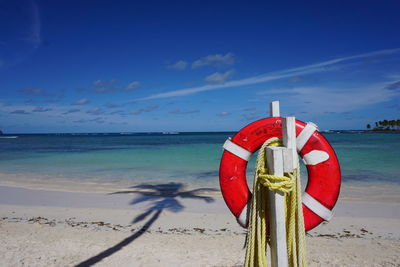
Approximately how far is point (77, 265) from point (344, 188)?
6.88 metres

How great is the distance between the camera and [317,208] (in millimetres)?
1816

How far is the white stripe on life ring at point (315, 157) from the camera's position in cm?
180

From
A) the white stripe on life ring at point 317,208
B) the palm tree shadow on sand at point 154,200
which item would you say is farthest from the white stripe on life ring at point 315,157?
the palm tree shadow on sand at point 154,200

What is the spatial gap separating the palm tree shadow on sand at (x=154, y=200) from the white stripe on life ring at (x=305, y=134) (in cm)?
257

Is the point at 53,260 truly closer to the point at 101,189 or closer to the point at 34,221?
the point at 34,221

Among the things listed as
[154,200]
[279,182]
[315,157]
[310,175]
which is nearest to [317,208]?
[310,175]

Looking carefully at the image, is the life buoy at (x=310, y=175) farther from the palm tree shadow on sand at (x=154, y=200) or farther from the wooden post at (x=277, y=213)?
the palm tree shadow on sand at (x=154, y=200)

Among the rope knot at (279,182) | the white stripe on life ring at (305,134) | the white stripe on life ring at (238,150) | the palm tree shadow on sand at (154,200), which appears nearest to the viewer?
the rope knot at (279,182)

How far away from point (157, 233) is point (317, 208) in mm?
2778

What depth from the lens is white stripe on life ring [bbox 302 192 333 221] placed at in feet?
5.91

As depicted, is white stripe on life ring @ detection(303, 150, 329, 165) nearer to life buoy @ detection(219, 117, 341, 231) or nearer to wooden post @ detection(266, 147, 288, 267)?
life buoy @ detection(219, 117, 341, 231)

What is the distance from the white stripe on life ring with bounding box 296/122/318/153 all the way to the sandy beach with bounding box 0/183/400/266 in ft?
6.11

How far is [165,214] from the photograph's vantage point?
506 cm

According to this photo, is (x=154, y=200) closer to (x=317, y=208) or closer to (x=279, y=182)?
(x=317, y=208)
